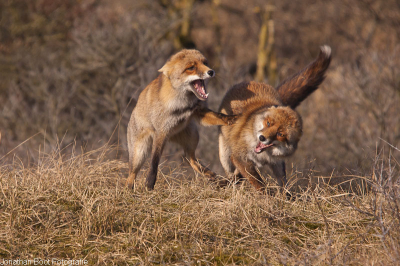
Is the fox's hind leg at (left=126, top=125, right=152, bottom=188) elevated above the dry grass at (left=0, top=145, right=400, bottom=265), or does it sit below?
below

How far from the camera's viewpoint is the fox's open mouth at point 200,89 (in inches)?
226

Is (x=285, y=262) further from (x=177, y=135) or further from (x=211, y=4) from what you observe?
(x=211, y=4)

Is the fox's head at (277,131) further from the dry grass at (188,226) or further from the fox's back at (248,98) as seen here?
the dry grass at (188,226)

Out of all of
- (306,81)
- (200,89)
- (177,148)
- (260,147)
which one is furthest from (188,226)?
(177,148)

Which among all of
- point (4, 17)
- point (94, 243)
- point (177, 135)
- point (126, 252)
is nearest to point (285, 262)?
point (126, 252)

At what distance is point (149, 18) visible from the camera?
16.6m

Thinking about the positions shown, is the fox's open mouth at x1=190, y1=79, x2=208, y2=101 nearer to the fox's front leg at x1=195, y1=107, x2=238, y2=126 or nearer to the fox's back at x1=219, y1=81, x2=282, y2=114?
the fox's front leg at x1=195, y1=107, x2=238, y2=126

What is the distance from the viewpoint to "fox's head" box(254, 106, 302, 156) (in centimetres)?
540

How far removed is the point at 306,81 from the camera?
22.3 ft

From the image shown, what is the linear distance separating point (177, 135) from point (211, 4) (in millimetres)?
17284

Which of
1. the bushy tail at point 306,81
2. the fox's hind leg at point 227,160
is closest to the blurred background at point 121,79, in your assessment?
the bushy tail at point 306,81

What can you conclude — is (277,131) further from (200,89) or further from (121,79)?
(121,79)

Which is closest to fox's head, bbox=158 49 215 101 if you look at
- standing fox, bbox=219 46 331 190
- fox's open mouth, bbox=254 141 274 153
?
standing fox, bbox=219 46 331 190

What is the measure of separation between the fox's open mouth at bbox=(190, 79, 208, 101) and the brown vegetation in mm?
1151
